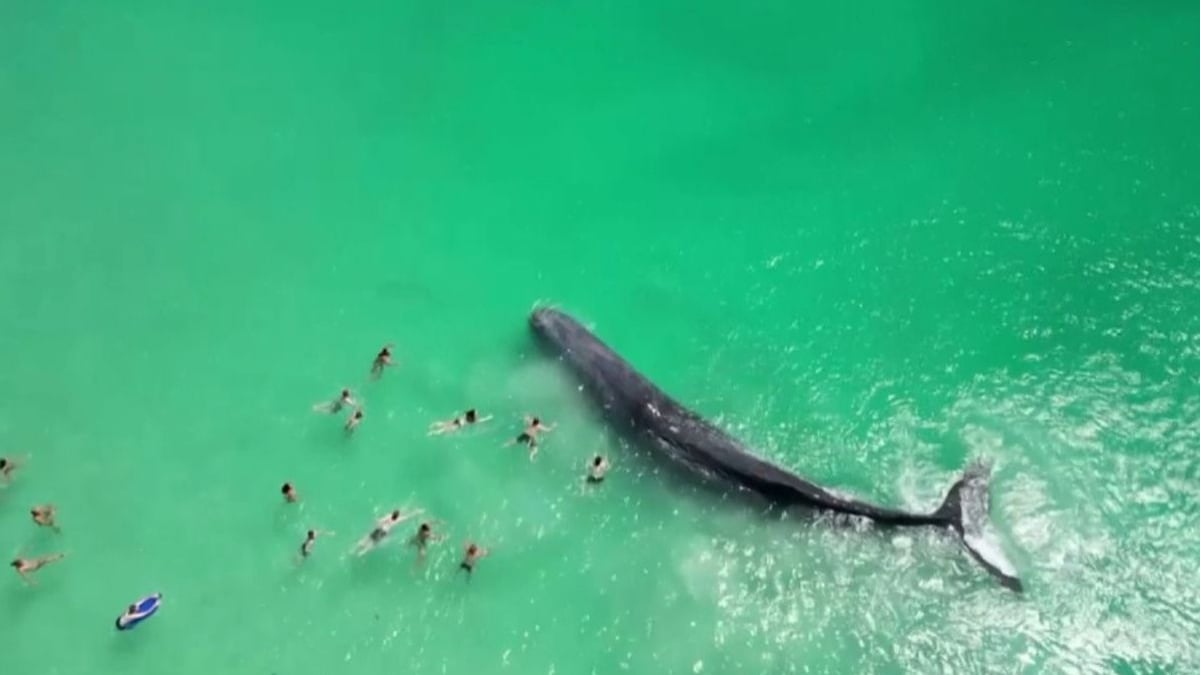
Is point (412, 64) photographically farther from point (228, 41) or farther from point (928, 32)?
point (928, 32)

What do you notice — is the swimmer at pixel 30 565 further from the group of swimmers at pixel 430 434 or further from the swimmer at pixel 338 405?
the swimmer at pixel 338 405

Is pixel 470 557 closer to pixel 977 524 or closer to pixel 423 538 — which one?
pixel 423 538

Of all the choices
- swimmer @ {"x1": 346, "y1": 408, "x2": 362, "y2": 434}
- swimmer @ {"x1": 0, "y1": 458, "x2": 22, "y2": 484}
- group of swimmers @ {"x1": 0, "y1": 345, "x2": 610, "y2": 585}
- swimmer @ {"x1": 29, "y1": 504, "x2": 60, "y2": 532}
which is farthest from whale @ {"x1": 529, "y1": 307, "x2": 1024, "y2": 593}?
swimmer @ {"x1": 0, "y1": 458, "x2": 22, "y2": 484}

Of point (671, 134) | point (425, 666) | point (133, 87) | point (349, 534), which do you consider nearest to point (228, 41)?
point (133, 87)

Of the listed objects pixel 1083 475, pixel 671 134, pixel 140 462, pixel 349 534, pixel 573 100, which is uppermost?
pixel 573 100

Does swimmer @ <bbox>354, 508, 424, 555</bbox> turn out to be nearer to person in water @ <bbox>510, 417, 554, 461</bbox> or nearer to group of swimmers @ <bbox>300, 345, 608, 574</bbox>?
group of swimmers @ <bbox>300, 345, 608, 574</bbox>

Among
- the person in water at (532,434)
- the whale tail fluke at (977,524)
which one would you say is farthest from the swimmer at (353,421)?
the whale tail fluke at (977,524)
